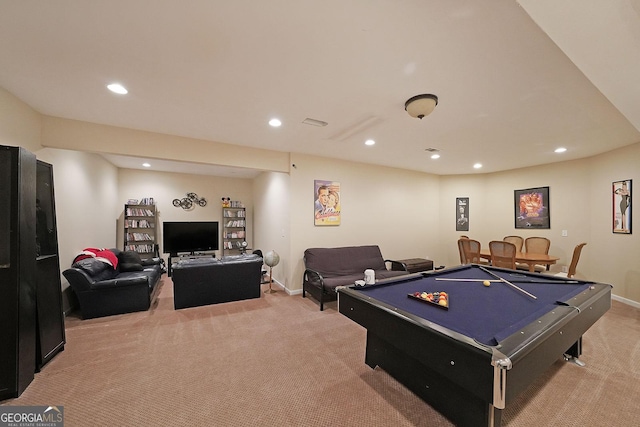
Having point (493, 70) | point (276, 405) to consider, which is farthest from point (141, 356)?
point (493, 70)

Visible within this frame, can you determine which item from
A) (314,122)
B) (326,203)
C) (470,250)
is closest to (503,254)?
(470,250)

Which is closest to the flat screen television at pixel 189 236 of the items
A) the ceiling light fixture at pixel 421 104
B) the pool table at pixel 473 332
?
the pool table at pixel 473 332

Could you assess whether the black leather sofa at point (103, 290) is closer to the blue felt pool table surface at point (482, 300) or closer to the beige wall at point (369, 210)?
the beige wall at point (369, 210)

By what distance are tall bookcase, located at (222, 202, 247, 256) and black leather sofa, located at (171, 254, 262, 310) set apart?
2.94 metres

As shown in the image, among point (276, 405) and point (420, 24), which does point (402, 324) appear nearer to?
point (276, 405)

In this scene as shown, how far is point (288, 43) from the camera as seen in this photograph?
1790 mm

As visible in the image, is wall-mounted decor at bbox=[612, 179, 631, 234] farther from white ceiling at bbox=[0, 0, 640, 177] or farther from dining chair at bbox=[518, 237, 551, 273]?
white ceiling at bbox=[0, 0, 640, 177]

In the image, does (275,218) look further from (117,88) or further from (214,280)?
(117,88)

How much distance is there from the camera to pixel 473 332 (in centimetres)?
153

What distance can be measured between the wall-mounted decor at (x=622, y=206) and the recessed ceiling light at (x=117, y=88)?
7.23 metres

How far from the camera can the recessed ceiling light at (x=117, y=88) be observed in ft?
7.82

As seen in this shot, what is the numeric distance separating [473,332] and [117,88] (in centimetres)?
366

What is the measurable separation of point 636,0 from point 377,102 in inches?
69.0

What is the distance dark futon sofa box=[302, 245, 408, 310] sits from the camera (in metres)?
4.09
